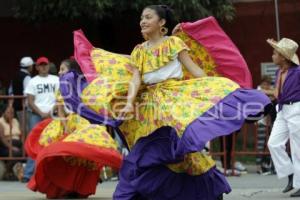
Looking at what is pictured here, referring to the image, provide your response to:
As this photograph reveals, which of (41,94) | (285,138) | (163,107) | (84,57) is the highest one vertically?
(84,57)

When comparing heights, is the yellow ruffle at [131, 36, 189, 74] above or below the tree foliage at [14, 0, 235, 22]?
below

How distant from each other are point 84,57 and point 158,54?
3.12 ft

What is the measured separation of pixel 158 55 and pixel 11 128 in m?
6.74

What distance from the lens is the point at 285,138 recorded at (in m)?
10.5

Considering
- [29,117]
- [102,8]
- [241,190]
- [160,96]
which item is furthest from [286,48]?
[102,8]

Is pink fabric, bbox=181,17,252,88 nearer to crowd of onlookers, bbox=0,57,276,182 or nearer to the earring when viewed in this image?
the earring

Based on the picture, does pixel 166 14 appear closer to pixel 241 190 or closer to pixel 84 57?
pixel 84 57

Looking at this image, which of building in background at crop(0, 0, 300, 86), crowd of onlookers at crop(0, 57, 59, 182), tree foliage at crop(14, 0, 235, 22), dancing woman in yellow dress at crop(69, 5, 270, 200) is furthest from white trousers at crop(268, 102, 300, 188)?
building in background at crop(0, 0, 300, 86)

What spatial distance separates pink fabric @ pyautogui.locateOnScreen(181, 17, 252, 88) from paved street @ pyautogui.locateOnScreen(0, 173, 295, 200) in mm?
2534

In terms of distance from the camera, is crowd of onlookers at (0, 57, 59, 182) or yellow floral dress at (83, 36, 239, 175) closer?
yellow floral dress at (83, 36, 239, 175)

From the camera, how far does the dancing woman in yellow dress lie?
6887 millimetres

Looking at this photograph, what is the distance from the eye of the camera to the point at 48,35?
2139 cm

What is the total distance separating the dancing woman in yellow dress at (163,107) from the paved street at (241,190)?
9.34 feet

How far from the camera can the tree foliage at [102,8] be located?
686 inches
